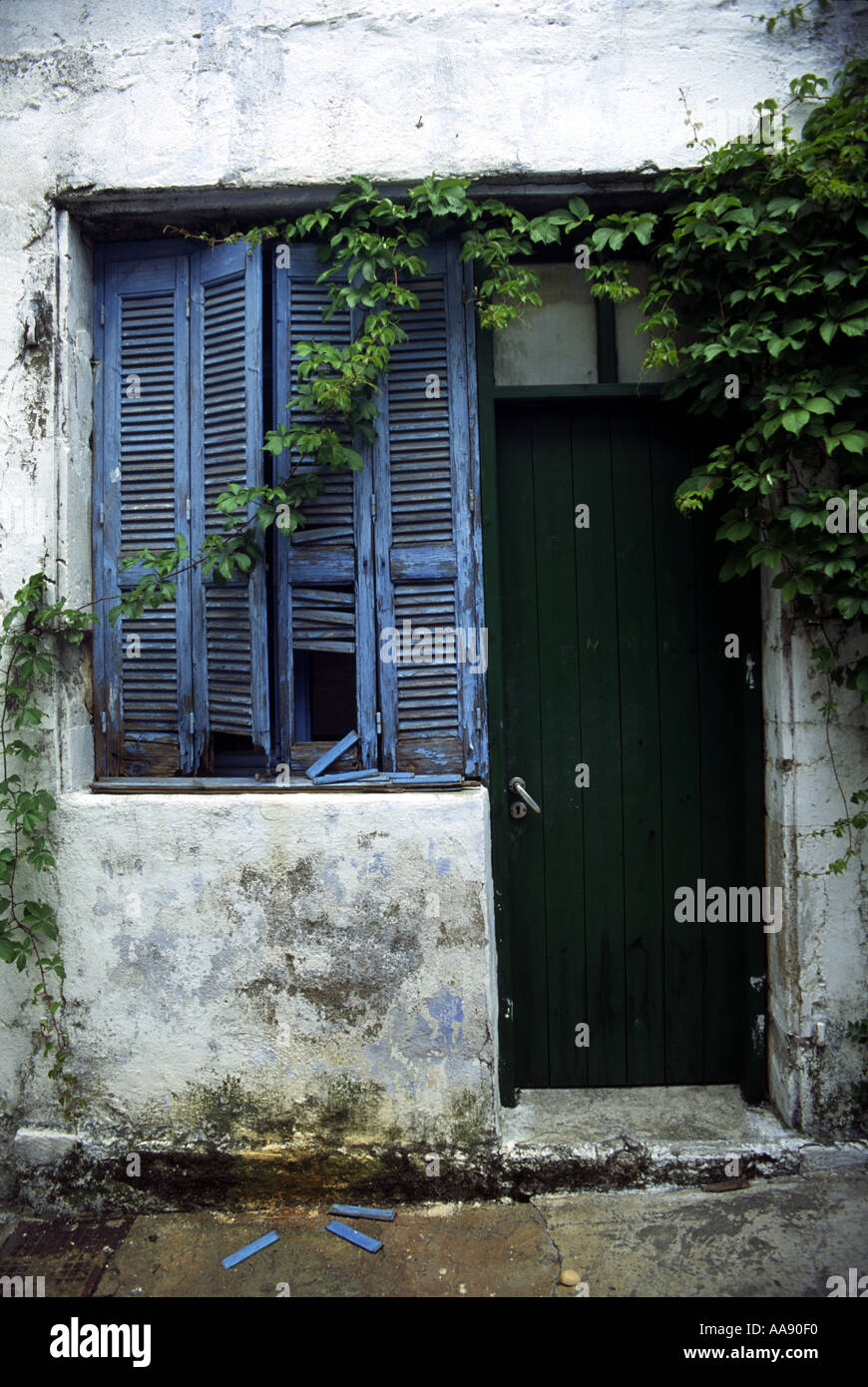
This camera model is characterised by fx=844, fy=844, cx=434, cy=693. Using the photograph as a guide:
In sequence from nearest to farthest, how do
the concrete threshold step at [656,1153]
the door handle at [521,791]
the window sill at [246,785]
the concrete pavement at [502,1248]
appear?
the concrete pavement at [502,1248] < the concrete threshold step at [656,1153] < the window sill at [246,785] < the door handle at [521,791]

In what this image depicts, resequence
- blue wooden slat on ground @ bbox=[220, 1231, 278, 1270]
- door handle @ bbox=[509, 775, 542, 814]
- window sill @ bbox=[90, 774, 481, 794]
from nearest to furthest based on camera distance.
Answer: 1. blue wooden slat on ground @ bbox=[220, 1231, 278, 1270]
2. window sill @ bbox=[90, 774, 481, 794]
3. door handle @ bbox=[509, 775, 542, 814]

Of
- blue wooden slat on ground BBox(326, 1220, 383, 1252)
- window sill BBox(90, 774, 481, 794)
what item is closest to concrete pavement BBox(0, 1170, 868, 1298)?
blue wooden slat on ground BBox(326, 1220, 383, 1252)

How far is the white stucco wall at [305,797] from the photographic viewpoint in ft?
10.5

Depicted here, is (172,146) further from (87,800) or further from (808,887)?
(808,887)

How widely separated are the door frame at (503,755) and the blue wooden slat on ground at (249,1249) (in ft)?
3.35

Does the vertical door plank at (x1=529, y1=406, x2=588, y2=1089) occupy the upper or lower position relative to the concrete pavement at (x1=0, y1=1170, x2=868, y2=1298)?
upper

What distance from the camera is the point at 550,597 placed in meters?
3.54

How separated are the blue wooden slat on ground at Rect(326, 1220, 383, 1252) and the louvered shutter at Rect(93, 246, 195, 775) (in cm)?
182

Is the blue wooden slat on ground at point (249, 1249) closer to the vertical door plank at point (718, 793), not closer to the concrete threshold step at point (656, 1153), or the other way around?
the concrete threshold step at point (656, 1153)

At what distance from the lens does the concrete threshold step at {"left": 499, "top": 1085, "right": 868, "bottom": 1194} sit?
3191 mm

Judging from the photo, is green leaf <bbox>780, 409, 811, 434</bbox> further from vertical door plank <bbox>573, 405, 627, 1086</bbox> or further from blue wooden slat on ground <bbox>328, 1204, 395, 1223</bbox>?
blue wooden slat on ground <bbox>328, 1204, 395, 1223</bbox>

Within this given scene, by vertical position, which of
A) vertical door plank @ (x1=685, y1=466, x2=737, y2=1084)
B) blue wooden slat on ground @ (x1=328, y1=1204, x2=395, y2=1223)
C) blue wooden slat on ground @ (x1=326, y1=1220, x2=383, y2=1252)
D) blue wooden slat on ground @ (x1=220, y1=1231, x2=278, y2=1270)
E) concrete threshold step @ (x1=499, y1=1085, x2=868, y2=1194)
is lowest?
blue wooden slat on ground @ (x1=220, y1=1231, x2=278, y2=1270)

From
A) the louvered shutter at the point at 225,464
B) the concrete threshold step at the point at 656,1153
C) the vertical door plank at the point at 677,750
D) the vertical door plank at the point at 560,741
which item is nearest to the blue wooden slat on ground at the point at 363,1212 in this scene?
the concrete threshold step at the point at 656,1153

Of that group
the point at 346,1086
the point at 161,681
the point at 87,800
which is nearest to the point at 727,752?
the point at 346,1086
